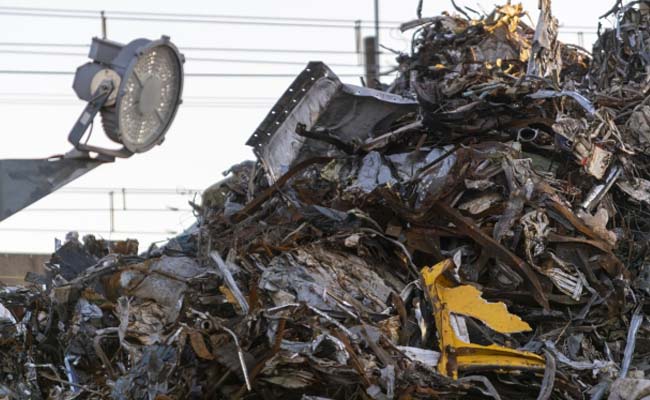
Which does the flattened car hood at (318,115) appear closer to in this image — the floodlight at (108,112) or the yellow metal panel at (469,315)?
the floodlight at (108,112)

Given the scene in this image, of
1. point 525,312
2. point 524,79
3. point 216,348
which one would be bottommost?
point 525,312

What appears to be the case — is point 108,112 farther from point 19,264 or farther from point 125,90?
point 19,264

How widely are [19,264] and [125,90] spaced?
584 centimetres

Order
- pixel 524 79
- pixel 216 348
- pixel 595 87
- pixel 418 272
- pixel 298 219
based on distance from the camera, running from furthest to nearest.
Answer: pixel 595 87, pixel 524 79, pixel 298 219, pixel 418 272, pixel 216 348

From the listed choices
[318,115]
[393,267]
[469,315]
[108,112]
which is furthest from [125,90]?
[469,315]

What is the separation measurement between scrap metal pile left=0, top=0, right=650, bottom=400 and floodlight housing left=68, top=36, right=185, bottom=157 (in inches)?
24.3

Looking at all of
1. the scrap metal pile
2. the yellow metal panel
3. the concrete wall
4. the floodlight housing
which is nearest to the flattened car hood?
the scrap metal pile

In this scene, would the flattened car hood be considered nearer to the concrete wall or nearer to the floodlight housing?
the floodlight housing

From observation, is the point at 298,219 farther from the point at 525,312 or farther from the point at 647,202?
the point at 647,202

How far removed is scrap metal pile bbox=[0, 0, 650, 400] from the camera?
14.3 feet

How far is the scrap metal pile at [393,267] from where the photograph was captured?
4359mm

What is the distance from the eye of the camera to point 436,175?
5.50 m

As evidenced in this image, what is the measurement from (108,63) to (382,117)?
1571mm

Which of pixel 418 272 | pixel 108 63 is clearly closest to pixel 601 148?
pixel 418 272
